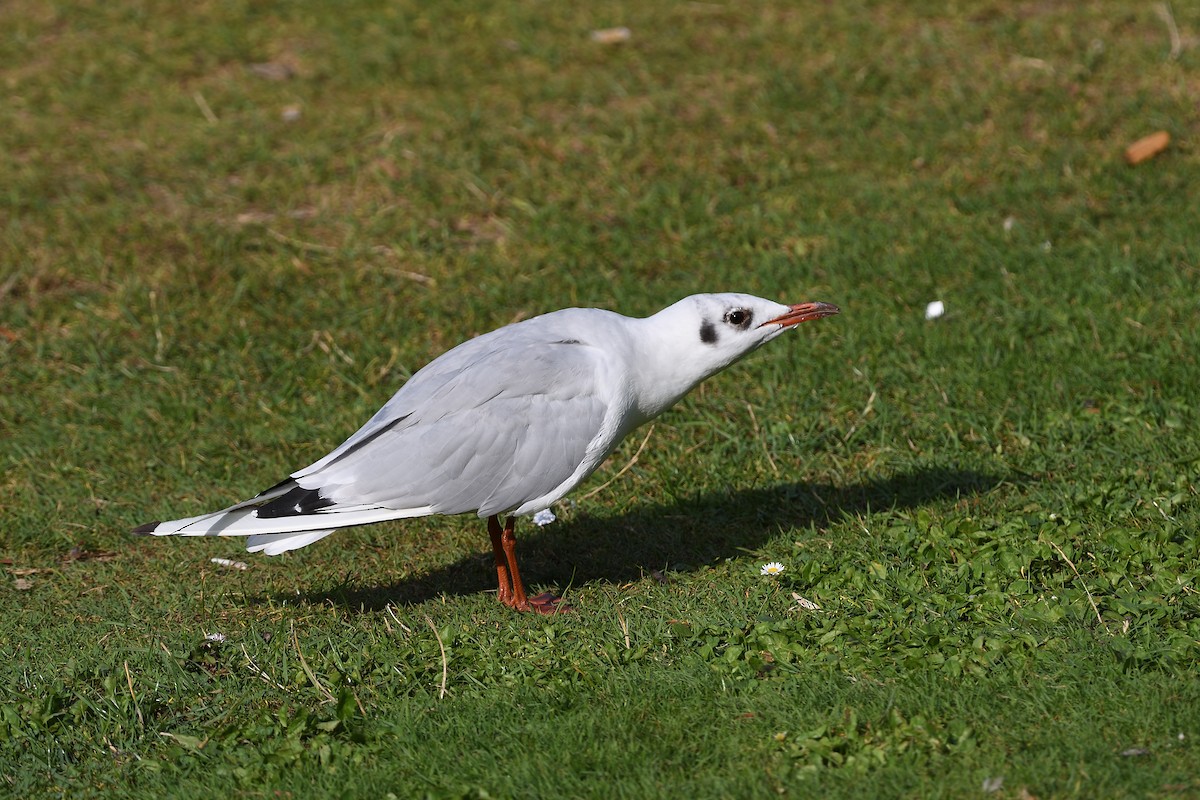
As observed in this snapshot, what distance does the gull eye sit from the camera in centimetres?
517

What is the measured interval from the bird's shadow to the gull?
44 cm

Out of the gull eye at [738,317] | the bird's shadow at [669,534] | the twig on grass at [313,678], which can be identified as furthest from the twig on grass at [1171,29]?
the twig on grass at [313,678]

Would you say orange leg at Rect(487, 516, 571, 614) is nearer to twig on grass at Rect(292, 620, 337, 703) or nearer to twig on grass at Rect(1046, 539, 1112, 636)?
twig on grass at Rect(292, 620, 337, 703)

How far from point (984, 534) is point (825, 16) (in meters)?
6.02

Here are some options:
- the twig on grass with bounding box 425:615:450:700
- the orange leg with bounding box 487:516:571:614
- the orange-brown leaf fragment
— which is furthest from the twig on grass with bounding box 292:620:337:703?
the orange-brown leaf fragment

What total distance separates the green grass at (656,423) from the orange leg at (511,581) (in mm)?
110

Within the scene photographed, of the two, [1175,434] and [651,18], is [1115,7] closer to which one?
[651,18]

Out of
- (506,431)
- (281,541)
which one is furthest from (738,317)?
(281,541)

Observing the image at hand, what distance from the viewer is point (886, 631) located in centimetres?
448

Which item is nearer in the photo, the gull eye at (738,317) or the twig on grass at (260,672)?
the twig on grass at (260,672)

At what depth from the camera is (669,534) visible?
5.74 m

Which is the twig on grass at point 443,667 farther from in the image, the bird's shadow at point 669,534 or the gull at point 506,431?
the bird's shadow at point 669,534

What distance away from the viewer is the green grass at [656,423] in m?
4.11

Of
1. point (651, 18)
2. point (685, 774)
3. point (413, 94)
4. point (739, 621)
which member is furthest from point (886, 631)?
point (651, 18)
